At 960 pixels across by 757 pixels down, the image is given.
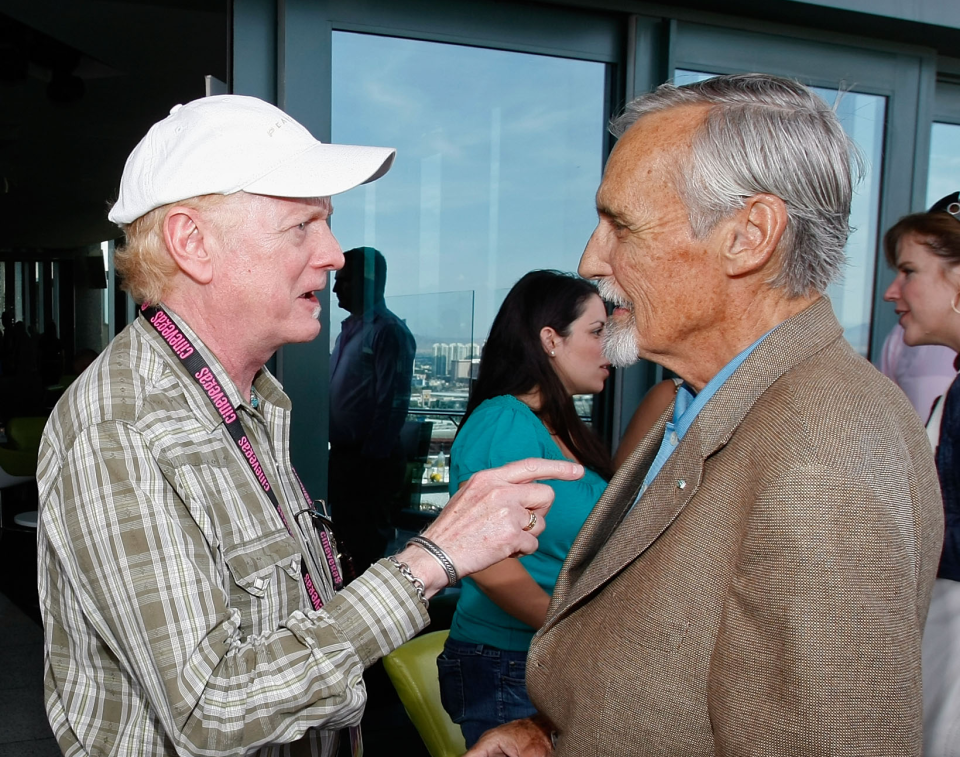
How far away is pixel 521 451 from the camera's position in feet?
7.16

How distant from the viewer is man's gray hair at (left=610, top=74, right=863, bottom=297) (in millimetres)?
1161

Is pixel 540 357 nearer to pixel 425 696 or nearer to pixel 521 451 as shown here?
pixel 521 451

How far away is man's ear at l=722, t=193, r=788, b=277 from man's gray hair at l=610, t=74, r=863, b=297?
15 mm

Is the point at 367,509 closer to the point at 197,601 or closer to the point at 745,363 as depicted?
the point at 197,601

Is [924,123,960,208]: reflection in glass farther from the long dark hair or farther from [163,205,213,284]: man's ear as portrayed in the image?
[163,205,213,284]: man's ear

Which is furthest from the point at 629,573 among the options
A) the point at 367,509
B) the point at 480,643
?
the point at 367,509

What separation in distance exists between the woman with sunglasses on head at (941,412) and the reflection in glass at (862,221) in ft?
1.49

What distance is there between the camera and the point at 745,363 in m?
1.13

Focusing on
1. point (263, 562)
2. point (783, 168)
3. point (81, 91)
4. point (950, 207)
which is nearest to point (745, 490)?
point (783, 168)

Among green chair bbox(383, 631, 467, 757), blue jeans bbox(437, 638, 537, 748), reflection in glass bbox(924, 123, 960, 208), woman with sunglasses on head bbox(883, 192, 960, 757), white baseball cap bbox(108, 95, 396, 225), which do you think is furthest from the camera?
reflection in glass bbox(924, 123, 960, 208)

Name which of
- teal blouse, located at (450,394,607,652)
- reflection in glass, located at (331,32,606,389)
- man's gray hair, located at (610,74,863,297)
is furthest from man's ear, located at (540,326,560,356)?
man's gray hair, located at (610,74,863,297)

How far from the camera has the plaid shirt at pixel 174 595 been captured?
106cm

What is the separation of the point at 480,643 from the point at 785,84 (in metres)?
1.60

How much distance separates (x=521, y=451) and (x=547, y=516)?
0.20 metres
